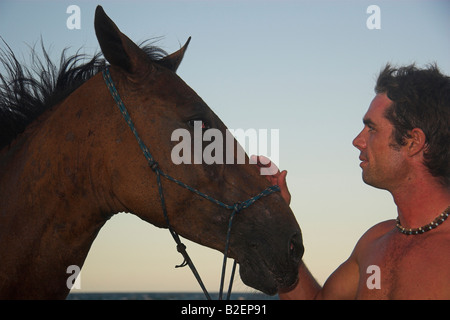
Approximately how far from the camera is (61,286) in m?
2.79

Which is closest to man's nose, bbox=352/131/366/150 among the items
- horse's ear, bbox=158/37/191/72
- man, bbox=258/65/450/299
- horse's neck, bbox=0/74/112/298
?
man, bbox=258/65/450/299

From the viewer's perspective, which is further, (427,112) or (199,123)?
(427,112)

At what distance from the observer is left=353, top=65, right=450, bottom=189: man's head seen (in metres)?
3.11

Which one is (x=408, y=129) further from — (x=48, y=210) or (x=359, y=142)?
(x=48, y=210)

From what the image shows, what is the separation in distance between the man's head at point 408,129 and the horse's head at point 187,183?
0.80 metres

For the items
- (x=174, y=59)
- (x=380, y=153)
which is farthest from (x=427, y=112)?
(x=174, y=59)

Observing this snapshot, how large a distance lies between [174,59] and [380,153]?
1.63 meters

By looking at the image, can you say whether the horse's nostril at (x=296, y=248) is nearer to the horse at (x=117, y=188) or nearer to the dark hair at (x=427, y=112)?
the horse at (x=117, y=188)

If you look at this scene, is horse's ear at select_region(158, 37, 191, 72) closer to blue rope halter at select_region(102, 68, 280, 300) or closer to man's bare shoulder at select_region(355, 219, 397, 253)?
blue rope halter at select_region(102, 68, 280, 300)

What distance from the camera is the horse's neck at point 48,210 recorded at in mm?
2689

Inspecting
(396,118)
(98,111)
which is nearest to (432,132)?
(396,118)

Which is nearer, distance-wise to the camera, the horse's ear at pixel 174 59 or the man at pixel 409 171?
the man at pixel 409 171

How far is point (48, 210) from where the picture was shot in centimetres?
277

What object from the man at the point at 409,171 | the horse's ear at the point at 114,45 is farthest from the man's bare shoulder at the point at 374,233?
the horse's ear at the point at 114,45
